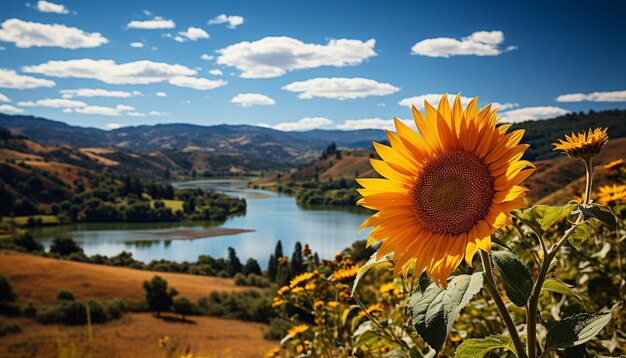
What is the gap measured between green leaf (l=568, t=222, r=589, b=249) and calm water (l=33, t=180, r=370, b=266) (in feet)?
175

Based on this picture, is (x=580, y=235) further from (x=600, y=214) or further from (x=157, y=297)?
(x=157, y=297)

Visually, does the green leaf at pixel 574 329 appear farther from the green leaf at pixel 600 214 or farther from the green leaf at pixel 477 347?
the green leaf at pixel 600 214

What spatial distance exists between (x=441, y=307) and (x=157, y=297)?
113 ft

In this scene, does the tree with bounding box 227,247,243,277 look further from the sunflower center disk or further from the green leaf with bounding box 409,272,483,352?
the green leaf with bounding box 409,272,483,352

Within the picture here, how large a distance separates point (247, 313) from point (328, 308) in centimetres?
3010

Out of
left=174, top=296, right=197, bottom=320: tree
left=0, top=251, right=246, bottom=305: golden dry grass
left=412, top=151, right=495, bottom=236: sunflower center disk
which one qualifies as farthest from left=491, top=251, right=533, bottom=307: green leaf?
left=0, top=251, right=246, bottom=305: golden dry grass

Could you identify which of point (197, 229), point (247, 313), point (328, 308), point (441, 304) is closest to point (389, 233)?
point (441, 304)

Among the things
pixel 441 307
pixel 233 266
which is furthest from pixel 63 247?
pixel 441 307

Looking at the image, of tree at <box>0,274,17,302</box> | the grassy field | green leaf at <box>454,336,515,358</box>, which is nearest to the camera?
green leaf at <box>454,336,515,358</box>

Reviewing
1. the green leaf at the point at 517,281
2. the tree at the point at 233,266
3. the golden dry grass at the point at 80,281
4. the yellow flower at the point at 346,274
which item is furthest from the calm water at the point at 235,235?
the green leaf at the point at 517,281

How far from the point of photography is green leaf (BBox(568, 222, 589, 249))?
57.2 inches

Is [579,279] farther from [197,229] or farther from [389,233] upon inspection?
[197,229]

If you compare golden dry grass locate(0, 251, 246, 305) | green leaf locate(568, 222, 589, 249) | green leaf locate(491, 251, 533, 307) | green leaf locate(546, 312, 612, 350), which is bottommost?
golden dry grass locate(0, 251, 246, 305)

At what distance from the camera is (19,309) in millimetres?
28953
